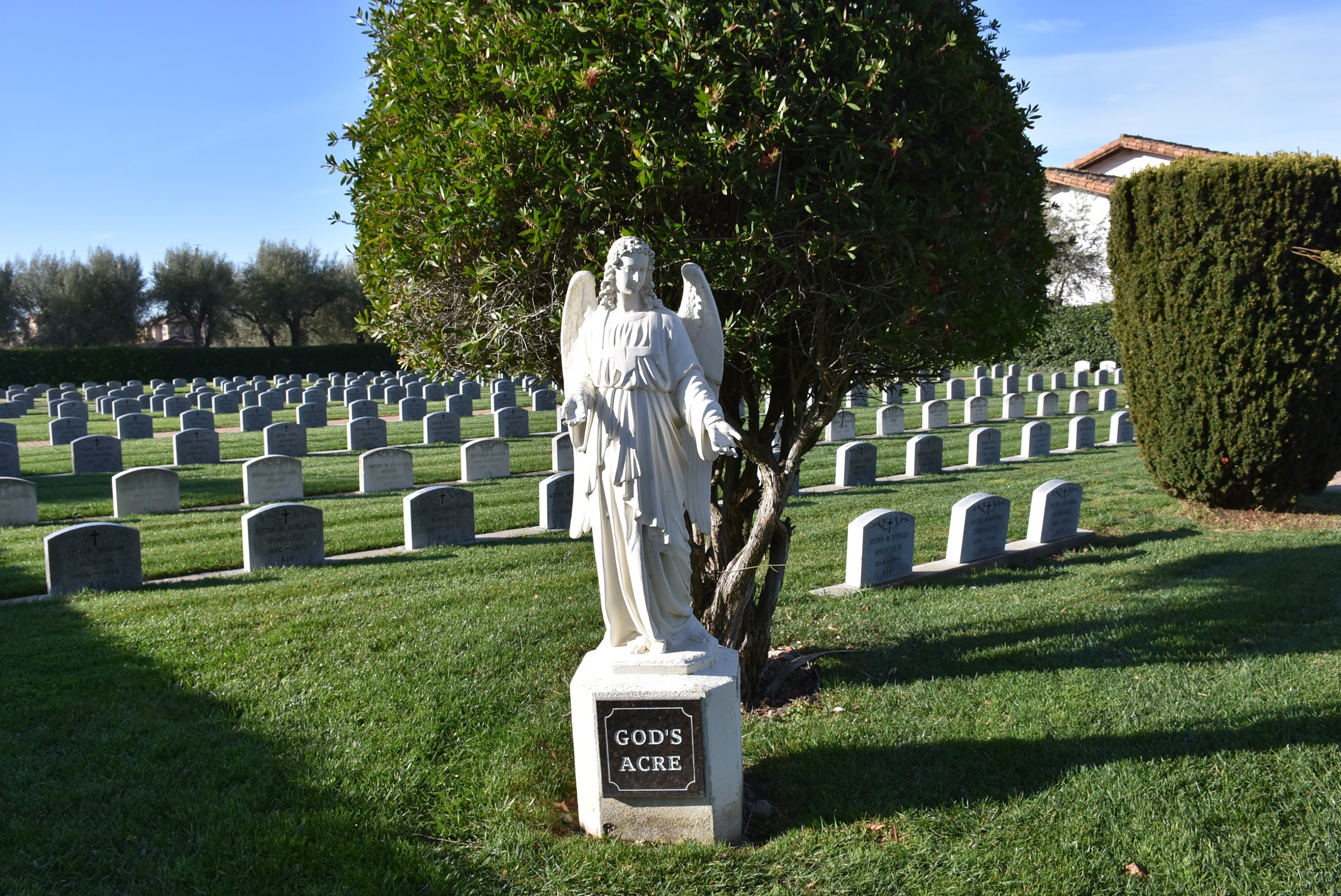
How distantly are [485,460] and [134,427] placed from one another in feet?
33.3

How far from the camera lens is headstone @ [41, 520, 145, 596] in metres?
8.32

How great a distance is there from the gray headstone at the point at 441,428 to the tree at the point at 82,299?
40346 mm

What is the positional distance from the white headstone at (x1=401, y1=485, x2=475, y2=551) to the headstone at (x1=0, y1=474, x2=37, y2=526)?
16.7 feet

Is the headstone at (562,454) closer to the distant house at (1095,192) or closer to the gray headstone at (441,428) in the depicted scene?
the gray headstone at (441,428)

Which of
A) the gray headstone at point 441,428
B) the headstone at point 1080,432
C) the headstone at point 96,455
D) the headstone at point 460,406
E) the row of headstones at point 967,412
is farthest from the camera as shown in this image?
the headstone at point 460,406

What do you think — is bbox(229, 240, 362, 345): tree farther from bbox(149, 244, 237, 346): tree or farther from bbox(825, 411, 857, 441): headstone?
bbox(825, 411, 857, 441): headstone

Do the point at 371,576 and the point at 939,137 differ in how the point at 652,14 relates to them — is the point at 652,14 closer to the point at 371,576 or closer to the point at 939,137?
the point at 939,137

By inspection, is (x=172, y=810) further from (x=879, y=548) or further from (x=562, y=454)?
(x=562, y=454)

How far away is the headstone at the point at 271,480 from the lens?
42.0 feet

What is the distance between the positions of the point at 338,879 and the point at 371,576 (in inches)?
205

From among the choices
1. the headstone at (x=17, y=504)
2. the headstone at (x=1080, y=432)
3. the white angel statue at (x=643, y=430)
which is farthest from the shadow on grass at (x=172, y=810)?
the headstone at (x=1080, y=432)

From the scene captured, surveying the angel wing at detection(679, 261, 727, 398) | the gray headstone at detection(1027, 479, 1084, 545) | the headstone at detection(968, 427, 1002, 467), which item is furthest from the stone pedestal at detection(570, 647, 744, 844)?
the headstone at detection(968, 427, 1002, 467)

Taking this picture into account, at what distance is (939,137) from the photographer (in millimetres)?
5062

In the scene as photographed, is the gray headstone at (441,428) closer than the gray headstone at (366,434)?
No
